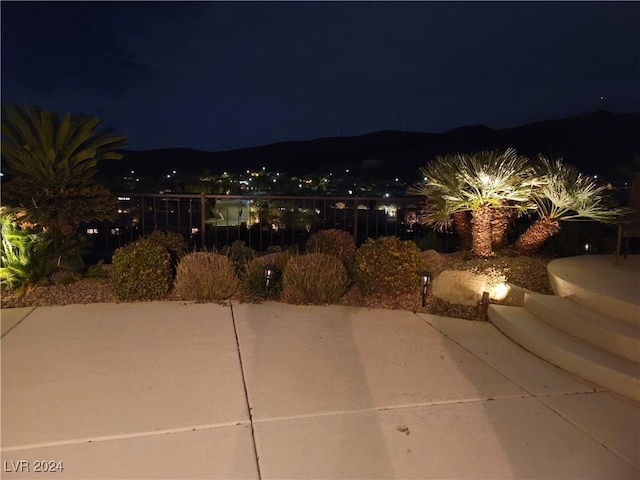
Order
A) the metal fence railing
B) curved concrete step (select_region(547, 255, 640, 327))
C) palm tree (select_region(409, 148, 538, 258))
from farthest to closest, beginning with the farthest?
the metal fence railing, palm tree (select_region(409, 148, 538, 258)), curved concrete step (select_region(547, 255, 640, 327))

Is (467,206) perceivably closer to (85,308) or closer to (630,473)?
(630,473)

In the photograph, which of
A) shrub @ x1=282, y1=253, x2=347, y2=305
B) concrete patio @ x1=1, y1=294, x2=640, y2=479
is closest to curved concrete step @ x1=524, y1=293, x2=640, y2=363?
concrete patio @ x1=1, y1=294, x2=640, y2=479

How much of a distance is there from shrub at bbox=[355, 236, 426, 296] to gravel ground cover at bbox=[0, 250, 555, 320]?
0.39ft

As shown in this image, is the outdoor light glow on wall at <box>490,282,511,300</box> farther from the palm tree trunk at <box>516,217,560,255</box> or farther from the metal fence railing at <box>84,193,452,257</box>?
the metal fence railing at <box>84,193,452,257</box>

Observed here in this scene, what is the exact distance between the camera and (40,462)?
2.88 metres

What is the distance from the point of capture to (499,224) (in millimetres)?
7207

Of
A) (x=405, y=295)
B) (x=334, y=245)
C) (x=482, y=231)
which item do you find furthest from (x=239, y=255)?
(x=482, y=231)

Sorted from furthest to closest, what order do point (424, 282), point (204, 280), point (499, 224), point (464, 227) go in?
point (464, 227) < point (499, 224) < point (204, 280) < point (424, 282)

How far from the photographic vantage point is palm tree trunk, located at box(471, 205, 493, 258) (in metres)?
6.91

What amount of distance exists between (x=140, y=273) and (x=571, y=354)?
472 cm

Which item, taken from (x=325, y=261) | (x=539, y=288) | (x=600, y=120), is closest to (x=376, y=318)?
(x=325, y=261)

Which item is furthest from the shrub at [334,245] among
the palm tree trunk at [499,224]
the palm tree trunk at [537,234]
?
the palm tree trunk at [537,234]

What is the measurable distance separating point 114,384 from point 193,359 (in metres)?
0.72

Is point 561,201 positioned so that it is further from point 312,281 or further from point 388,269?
point 312,281
